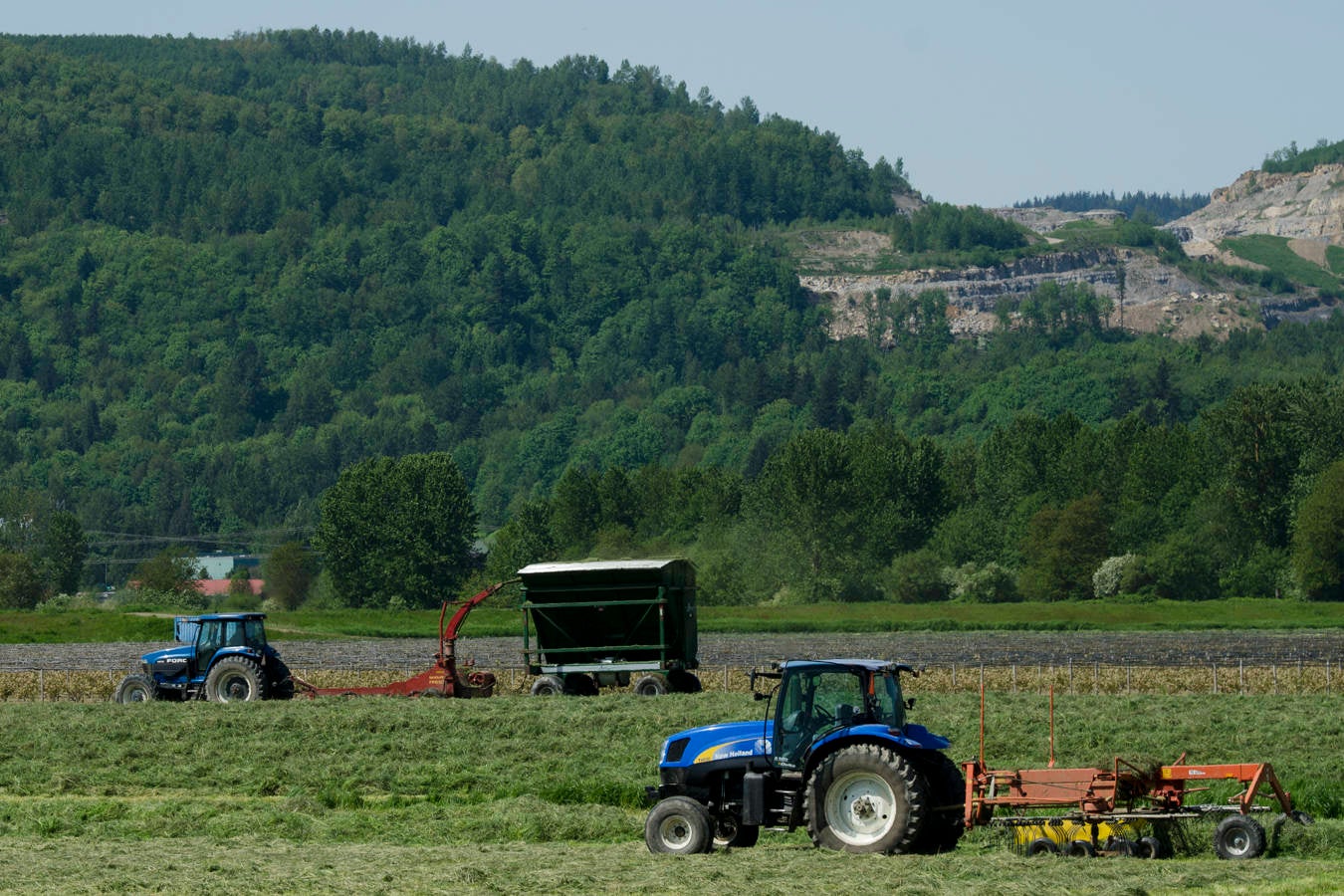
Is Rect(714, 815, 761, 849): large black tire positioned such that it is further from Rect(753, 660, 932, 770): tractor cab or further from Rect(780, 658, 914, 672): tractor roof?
Rect(780, 658, 914, 672): tractor roof

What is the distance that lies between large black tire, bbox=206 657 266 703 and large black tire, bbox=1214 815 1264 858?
28.8 m

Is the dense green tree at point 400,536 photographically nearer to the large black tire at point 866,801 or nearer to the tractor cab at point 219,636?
the tractor cab at point 219,636

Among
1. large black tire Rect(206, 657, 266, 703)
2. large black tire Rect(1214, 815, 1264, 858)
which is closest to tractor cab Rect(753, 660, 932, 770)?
large black tire Rect(1214, 815, 1264, 858)

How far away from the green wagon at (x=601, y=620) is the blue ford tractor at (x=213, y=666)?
6.58 metres

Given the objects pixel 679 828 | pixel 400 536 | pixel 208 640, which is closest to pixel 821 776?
pixel 679 828

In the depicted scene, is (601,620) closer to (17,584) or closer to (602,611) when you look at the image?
(602,611)

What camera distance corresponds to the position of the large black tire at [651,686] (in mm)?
49844

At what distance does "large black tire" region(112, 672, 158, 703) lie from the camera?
A: 1970 inches

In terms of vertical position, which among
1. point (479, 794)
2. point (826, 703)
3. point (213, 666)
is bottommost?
point (213, 666)

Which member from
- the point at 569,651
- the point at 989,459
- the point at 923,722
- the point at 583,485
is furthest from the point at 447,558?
the point at 923,722

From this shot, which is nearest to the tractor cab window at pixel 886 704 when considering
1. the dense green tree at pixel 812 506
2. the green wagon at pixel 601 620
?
the green wagon at pixel 601 620

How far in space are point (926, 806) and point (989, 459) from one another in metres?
153

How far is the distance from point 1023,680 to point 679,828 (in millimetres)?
35569

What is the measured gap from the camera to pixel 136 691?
50656mm
